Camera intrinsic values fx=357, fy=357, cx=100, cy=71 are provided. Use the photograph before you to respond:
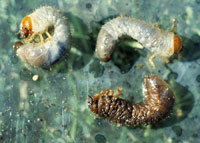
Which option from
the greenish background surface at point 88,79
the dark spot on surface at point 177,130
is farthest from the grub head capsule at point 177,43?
the dark spot on surface at point 177,130

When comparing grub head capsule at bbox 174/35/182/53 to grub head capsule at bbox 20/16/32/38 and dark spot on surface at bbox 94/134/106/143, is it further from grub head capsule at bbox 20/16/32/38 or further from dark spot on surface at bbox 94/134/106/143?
grub head capsule at bbox 20/16/32/38

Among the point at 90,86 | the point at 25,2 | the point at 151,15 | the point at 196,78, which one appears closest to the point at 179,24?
the point at 151,15

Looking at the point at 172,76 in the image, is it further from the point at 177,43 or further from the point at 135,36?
the point at 135,36

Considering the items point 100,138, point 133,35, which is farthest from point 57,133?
A: point 133,35

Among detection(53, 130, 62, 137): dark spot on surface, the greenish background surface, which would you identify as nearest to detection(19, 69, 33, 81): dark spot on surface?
the greenish background surface

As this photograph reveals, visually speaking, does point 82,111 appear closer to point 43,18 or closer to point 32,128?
point 32,128

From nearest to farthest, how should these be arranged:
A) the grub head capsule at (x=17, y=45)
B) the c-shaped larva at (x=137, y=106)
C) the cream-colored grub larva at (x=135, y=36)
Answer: the c-shaped larva at (x=137, y=106) → the cream-colored grub larva at (x=135, y=36) → the grub head capsule at (x=17, y=45)

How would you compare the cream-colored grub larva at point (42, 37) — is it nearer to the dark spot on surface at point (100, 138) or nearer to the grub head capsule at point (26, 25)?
the grub head capsule at point (26, 25)
